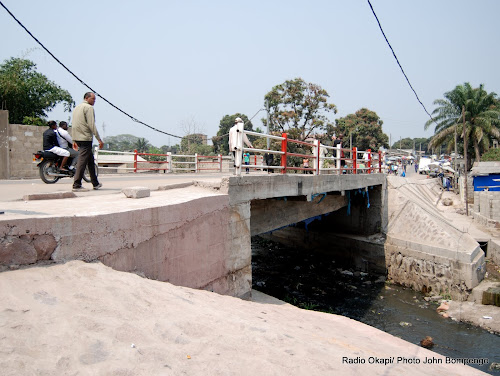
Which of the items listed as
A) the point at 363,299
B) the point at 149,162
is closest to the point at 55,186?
the point at 149,162

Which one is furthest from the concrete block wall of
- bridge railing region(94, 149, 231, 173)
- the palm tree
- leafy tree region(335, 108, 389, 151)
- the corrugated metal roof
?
leafy tree region(335, 108, 389, 151)

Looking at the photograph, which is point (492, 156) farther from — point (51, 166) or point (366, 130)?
point (51, 166)

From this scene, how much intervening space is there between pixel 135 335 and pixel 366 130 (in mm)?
44046

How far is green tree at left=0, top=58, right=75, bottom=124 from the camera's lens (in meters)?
18.3

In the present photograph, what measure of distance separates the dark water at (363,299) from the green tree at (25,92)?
16.0m

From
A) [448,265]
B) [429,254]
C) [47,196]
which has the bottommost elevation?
[448,265]

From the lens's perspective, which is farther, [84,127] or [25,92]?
[25,92]

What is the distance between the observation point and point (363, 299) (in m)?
11.8

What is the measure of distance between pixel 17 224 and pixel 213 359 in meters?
2.08

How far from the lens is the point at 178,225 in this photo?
182 inches

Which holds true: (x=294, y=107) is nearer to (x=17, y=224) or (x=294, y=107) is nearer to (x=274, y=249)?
(x=274, y=249)

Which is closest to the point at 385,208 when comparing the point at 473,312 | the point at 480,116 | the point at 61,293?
the point at 473,312

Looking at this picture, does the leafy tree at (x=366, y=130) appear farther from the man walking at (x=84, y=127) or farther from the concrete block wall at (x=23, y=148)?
the man walking at (x=84, y=127)

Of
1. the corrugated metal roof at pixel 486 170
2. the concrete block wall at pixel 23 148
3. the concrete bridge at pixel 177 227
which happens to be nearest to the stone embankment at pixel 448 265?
the concrete bridge at pixel 177 227
